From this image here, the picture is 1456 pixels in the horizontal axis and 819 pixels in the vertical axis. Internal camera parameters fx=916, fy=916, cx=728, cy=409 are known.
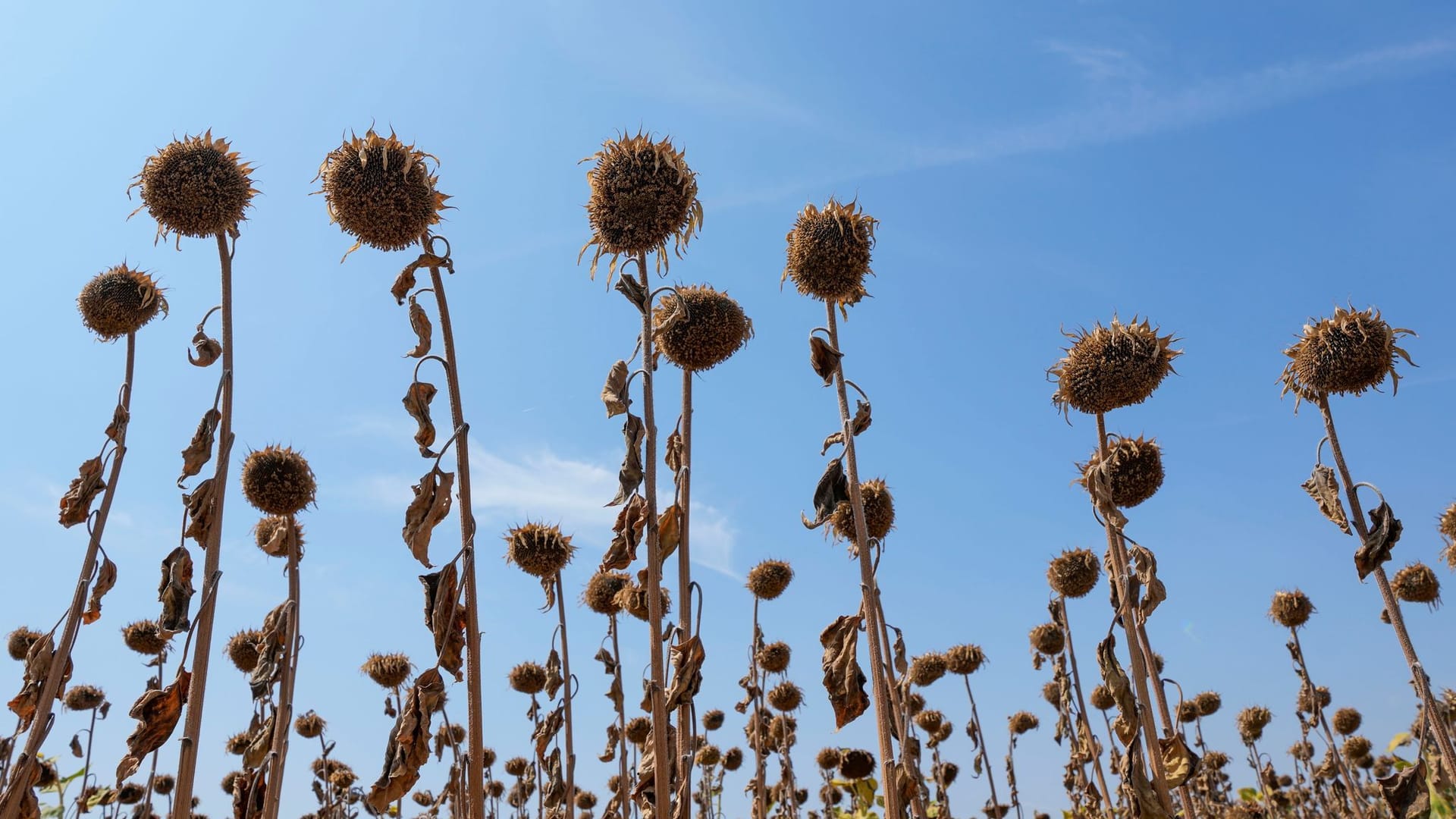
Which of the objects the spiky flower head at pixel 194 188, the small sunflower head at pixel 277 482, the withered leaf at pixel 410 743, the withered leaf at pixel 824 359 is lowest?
the withered leaf at pixel 410 743

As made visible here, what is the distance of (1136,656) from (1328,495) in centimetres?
221

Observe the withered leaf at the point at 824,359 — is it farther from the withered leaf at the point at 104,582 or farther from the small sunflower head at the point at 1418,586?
the small sunflower head at the point at 1418,586

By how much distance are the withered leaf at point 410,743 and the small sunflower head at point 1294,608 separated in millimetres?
9552

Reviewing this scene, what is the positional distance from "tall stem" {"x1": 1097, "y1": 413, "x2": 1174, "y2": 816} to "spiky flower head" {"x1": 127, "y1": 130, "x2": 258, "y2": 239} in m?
4.92

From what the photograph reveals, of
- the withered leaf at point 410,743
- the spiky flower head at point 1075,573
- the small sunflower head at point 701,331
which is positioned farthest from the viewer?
the spiky flower head at point 1075,573

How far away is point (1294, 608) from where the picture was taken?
9.80m

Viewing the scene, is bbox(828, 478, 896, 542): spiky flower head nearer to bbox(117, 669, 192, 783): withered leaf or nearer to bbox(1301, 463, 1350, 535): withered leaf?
bbox(1301, 463, 1350, 535): withered leaf

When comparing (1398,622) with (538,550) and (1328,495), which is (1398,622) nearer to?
(1328,495)

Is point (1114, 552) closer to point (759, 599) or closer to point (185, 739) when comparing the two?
point (185, 739)

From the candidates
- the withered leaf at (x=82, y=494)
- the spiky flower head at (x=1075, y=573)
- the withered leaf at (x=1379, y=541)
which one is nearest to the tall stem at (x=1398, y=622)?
the withered leaf at (x=1379, y=541)

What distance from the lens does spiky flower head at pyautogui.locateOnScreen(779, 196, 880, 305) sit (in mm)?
4898

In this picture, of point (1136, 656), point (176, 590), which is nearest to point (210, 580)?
point (176, 590)

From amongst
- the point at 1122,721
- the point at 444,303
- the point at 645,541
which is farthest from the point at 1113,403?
the point at 444,303

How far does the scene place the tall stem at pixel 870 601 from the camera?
12.5 ft
